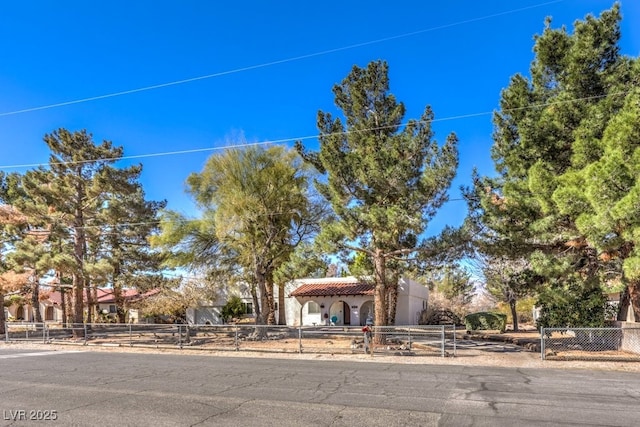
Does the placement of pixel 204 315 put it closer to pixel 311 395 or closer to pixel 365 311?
pixel 365 311

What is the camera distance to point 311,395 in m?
9.25

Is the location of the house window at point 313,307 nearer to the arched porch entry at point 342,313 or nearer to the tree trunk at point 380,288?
the arched porch entry at point 342,313

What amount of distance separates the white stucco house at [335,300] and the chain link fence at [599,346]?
17548 mm

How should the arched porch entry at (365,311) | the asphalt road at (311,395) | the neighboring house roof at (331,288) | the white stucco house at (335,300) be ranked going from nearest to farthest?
the asphalt road at (311,395) → the neighboring house roof at (331,288) → the white stucco house at (335,300) → the arched porch entry at (365,311)

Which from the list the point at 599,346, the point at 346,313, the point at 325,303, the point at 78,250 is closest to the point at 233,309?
the point at 325,303

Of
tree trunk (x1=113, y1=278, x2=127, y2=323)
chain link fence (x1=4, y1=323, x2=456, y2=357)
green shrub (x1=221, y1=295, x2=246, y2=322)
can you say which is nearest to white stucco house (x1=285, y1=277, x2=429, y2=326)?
green shrub (x1=221, y1=295, x2=246, y2=322)

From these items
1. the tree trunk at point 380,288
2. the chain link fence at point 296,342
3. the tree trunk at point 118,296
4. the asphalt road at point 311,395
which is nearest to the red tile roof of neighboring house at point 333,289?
the chain link fence at point 296,342

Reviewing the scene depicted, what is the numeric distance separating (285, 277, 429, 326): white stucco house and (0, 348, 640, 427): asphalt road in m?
21.0

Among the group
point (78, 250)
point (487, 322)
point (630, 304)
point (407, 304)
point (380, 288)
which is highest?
point (78, 250)

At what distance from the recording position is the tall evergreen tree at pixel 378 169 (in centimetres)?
1683

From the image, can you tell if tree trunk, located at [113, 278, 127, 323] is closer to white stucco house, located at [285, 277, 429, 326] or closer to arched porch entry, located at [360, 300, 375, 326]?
white stucco house, located at [285, 277, 429, 326]

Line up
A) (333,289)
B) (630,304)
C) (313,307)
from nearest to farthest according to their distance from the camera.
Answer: (630,304) → (333,289) → (313,307)

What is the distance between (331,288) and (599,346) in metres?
21.6

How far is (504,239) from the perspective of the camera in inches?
672
